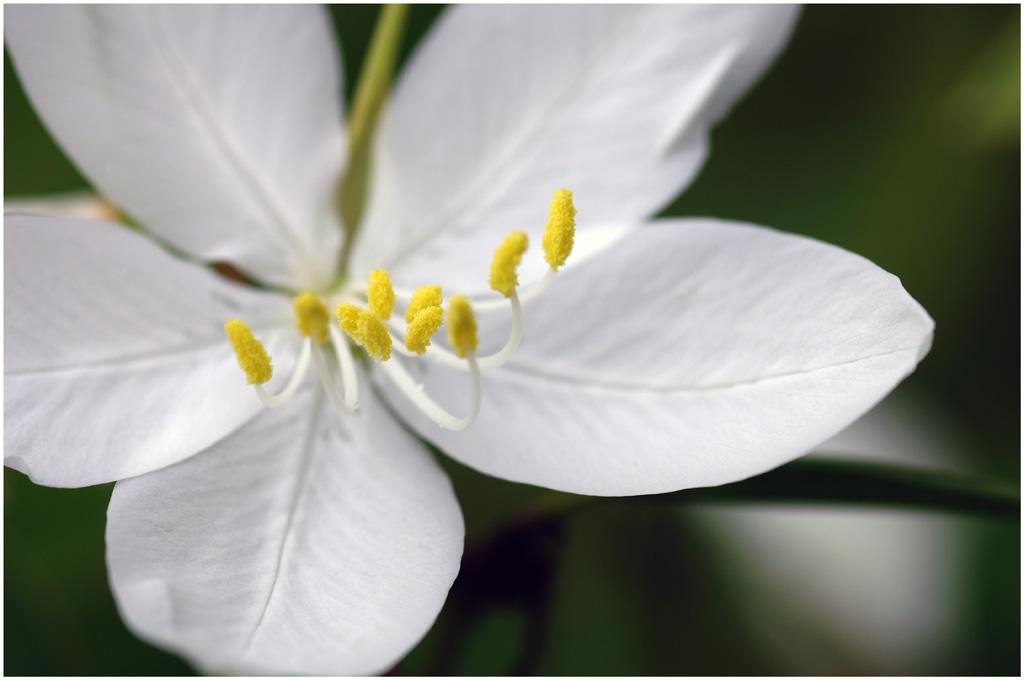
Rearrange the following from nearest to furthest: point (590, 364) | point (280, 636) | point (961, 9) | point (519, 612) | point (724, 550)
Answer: point (280, 636) → point (590, 364) → point (519, 612) → point (961, 9) → point (724, 550)

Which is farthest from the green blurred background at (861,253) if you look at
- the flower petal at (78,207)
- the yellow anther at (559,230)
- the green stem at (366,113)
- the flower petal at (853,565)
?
the yellow anther at (559,230)

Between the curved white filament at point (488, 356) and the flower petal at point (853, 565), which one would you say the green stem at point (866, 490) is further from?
the flower petal at point (853, 565)

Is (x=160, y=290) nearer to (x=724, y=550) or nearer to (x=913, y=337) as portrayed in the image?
(x=913, y=337)

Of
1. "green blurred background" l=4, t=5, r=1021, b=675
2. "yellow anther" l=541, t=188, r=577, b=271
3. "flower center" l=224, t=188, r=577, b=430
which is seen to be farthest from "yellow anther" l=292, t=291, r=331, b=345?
"green blurred background" l=4, t=5, r=1021, b=675

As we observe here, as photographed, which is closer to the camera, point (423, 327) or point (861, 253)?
point (423, 327)

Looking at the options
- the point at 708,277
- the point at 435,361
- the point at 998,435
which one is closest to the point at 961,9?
the point at 998,435

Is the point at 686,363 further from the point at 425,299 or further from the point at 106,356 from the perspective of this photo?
the point at 106,356

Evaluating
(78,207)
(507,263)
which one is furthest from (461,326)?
(78,207)
